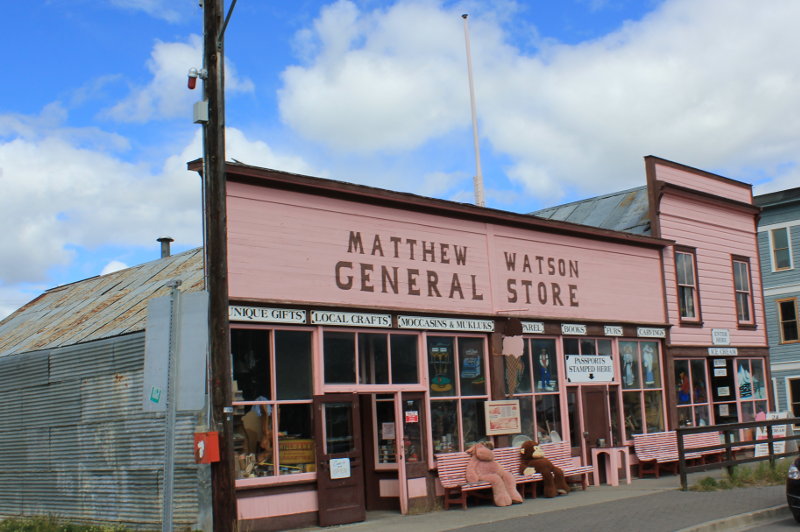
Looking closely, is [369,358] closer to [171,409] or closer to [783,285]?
[171,409]

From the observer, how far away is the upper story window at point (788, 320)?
36344 mm

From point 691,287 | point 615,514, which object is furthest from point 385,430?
point 691,287

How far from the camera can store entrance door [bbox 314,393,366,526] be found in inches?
568

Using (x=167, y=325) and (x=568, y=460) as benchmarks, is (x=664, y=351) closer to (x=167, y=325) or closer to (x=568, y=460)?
(x=568, y=460)

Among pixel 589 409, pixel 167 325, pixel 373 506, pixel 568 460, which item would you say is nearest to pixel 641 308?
pixel 589 409

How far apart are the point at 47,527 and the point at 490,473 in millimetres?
7546

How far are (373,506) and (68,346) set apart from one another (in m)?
6.23

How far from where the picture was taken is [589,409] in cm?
2028

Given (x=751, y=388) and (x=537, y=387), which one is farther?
(x=751, y=388)

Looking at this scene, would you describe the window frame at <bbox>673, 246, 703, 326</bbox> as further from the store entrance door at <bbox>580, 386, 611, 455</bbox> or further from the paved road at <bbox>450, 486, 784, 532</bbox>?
the paved road at <bbox>450, 486, 784, 532</bbox>

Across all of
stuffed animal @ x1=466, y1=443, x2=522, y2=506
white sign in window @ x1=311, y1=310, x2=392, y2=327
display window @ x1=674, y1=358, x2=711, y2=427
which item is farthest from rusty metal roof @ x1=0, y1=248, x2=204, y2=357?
display window @ x1=674, y1=358, x2=711, y2=427

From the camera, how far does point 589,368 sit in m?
20.5

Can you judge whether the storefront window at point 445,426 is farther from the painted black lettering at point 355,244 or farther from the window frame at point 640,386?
the window frame at point 640,386

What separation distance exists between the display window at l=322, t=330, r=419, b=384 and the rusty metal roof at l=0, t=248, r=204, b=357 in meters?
2.56
